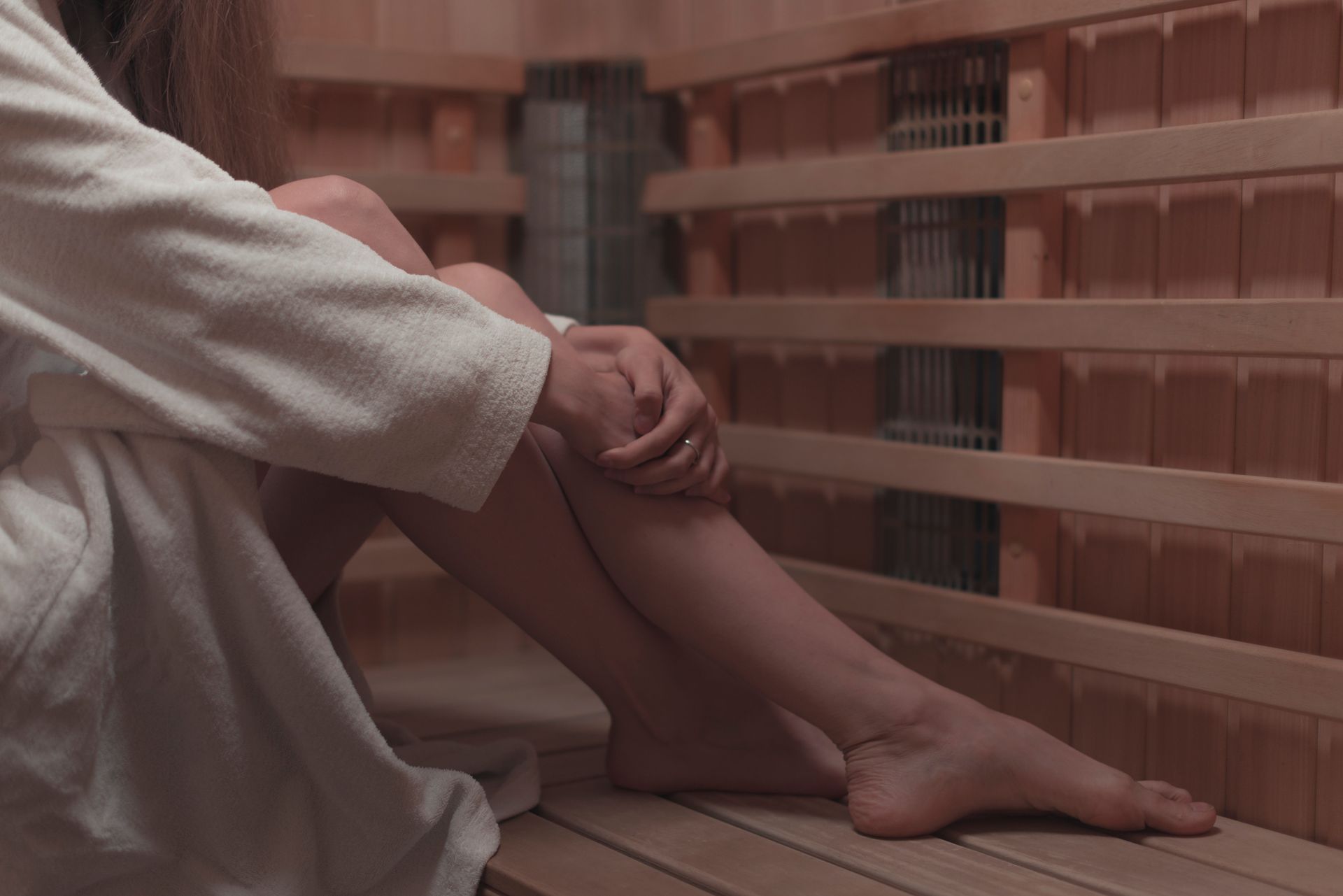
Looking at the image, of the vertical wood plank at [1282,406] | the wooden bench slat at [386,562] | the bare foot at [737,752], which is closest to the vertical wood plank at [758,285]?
the wooden bench slat at [386,562]

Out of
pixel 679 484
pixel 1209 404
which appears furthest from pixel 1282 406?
pixel 679 484

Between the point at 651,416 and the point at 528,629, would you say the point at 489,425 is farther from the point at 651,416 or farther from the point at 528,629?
the point at 528,629

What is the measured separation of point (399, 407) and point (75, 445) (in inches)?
8.5

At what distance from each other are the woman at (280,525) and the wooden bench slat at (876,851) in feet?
0.08

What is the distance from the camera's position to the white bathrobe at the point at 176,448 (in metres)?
0.94

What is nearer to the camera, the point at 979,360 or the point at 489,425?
the point at 489,425

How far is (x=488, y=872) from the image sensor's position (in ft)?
3.56

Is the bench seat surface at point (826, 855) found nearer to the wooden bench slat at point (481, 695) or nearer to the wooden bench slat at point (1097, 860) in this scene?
the wooden bench slat at point (1097, 860)

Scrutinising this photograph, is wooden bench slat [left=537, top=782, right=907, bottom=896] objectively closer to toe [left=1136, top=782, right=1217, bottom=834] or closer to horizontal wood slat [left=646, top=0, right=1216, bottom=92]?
toe [left=1136, top=782, right=1217, bottom=834]

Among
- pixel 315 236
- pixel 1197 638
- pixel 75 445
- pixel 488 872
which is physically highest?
pixel 315 236

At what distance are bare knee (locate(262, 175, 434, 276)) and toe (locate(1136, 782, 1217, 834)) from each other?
28.0 inches

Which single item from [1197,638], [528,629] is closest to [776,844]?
[528,629]

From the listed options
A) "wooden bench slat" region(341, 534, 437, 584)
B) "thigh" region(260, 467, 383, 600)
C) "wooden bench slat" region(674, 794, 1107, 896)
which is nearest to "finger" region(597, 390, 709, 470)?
"thigh" region(260, 467, 383, 600)

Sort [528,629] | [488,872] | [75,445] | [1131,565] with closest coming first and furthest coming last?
1. [75,445]
2. [488,872]
3. [528,629]
4. [1131,565]
